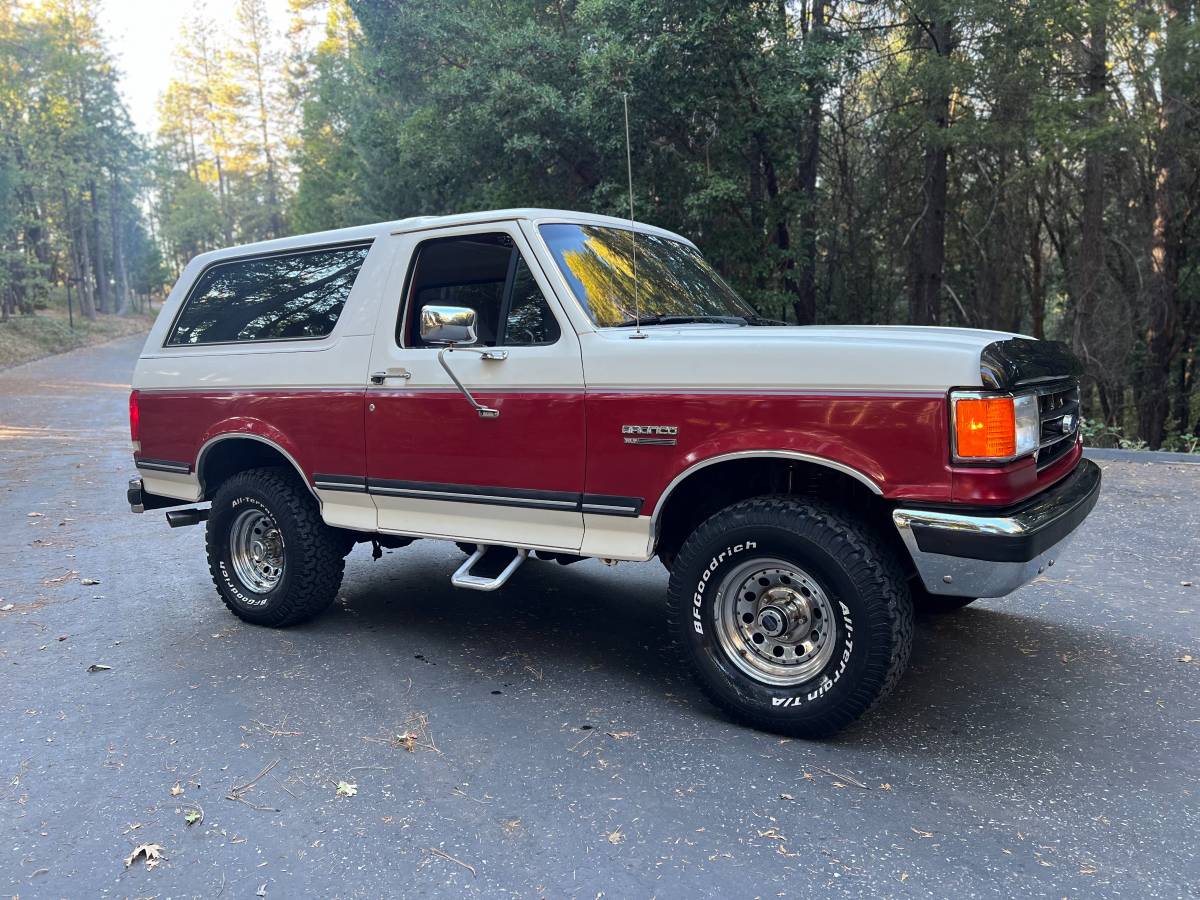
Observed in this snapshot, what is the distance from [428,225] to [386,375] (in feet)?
2.68

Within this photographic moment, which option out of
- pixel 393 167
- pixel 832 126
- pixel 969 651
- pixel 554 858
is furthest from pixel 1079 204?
pixel 554 858

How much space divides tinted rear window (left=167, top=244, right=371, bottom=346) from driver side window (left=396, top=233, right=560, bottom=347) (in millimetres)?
445

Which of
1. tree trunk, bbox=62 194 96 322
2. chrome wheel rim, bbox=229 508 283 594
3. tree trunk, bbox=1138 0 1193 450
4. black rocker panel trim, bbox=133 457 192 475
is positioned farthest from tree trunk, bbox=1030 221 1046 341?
tree trunk, bbox=62 194 96 322

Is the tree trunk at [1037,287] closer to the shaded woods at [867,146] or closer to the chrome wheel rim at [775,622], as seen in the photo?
the shaded woods at [867,146]

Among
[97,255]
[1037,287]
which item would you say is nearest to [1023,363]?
[1037,287]

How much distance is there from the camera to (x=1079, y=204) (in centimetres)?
1967

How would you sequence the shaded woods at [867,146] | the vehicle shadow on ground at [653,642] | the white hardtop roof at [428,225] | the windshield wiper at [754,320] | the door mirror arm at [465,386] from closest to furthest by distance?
the vehicle shadow on ground at [653,642] < the door mirror arm at [465,386] < the white hardtop roof at [428,225] < the windshield wiper at [754,320] < the shaded woods at [867,146]

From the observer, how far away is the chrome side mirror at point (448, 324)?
12.5 feet

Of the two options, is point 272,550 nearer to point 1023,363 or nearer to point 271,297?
point 271,297

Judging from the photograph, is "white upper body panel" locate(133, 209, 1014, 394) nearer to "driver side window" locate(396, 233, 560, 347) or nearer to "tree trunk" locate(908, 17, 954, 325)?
"driver side window" locate(396, 233, 560, 347)

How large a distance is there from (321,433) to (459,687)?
1.59 meters

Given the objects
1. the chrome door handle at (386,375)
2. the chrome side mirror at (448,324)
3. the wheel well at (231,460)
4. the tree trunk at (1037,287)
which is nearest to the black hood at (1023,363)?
the chrome side mirror at (448,324)

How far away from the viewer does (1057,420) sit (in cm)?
374

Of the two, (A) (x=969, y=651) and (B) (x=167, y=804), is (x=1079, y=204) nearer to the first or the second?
(A) (x=969, y=651)
